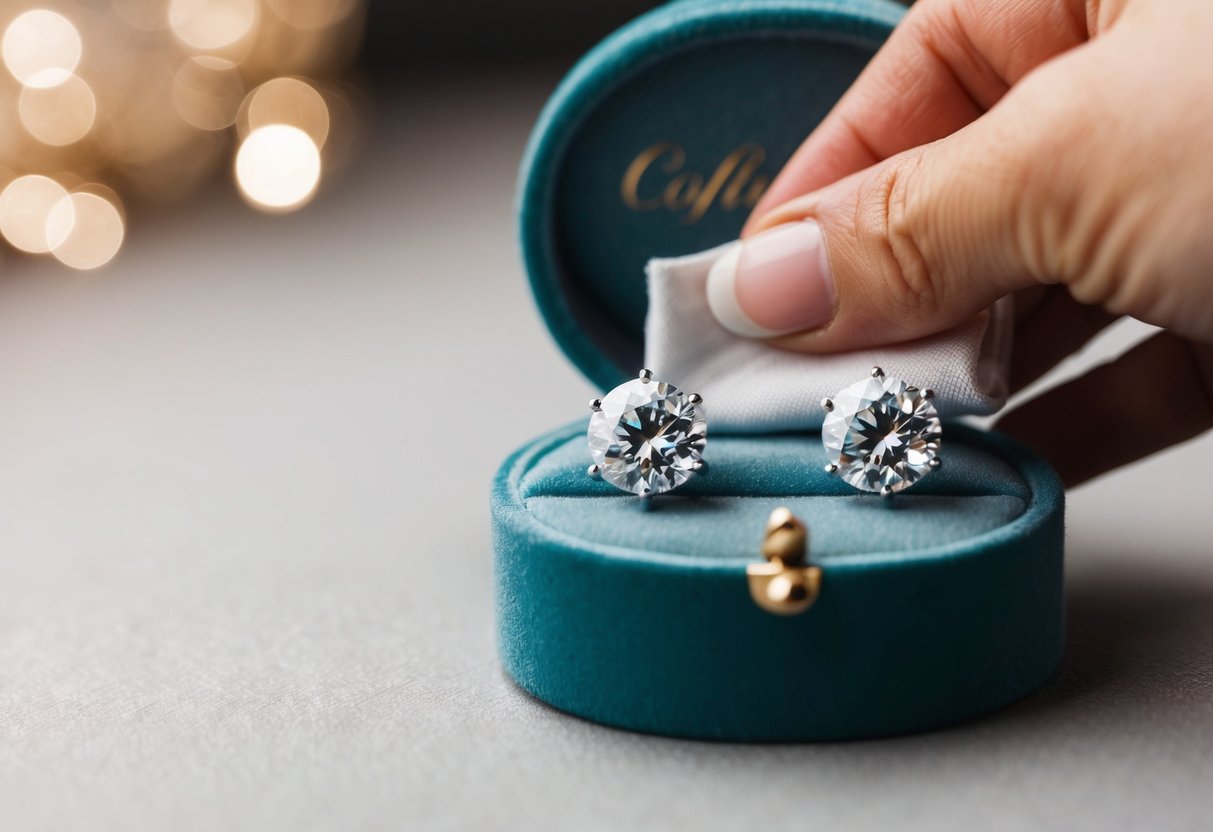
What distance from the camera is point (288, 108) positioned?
2346 millimetres

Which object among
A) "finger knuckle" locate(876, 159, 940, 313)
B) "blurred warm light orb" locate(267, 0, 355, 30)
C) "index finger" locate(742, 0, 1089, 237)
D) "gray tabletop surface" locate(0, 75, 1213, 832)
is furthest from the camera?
"blurred warm light orb" locate(267, 0, 355, 30)

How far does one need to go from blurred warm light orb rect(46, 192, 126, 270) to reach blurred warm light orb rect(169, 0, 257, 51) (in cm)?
31

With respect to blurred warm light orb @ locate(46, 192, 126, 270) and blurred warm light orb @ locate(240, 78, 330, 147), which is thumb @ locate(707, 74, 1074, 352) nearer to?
blurred warm light orb @ locate(46, 192, 126, 270)

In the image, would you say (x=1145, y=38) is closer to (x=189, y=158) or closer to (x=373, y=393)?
(x=373, y=393)

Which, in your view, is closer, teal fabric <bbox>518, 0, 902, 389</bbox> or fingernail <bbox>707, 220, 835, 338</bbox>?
fingernail <bbox>707, 220, 835, 338</bbox>

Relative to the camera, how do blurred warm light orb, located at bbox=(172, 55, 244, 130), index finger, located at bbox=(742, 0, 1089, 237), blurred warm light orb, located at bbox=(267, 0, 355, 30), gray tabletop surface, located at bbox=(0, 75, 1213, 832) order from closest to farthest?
gray tabletop surface, located at bbox=(0, 75, 1213, 832)
index finger, located at bbox=(742, 0, 1089, 237)
blurred warm light orb, located at bbox=(172, 55, 244, 130)
blurred warm light orb, located at bbox=(267, 0, 355, 30)

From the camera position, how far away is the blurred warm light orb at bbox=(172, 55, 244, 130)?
211 centimetres

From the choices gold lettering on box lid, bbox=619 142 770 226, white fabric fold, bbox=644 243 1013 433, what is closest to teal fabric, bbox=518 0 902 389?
gold lettering on box lid, bbox=619 142 770 226

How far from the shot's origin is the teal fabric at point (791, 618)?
691 mm

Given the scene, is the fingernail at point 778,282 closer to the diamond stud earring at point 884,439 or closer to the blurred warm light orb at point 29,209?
the diamond stud earring at point 884,439

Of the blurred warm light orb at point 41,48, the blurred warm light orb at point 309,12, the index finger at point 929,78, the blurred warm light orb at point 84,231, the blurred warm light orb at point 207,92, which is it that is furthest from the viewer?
the blurred warm light orb at point 309,12

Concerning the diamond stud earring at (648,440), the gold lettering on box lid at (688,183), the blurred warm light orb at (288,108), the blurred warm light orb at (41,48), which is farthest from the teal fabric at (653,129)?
the blurred warm light orb at (288,108)

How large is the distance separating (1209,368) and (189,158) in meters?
1.83

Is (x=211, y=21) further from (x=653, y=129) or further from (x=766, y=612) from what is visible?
(x=766, y=612)
